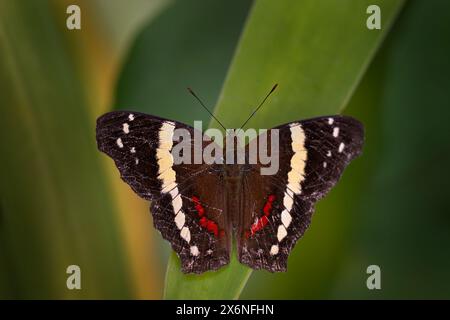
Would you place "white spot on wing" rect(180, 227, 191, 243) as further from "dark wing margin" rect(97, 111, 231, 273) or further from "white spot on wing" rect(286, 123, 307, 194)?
"white spot on wing" rect(286, 123, 307, 194)

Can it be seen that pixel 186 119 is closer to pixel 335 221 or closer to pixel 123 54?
pixel 123 54


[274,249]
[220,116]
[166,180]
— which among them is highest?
[220,116]

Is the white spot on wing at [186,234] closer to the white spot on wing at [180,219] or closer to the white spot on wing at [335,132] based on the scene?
the white spot on wing at [180,219]

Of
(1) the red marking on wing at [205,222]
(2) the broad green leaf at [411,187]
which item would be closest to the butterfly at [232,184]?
(1) the red marking on wing at [205,222]

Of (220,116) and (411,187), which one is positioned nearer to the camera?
(220,116)

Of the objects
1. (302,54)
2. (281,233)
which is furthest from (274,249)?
(302,54)

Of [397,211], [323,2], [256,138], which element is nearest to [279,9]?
[323,2]

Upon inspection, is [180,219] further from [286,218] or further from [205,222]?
[286,218]

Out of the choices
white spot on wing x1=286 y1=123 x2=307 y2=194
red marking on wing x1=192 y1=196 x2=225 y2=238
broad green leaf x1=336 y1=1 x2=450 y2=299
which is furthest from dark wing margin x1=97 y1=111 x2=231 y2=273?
broad green leaf x1=336 y1=1 x2=450 y2=299
